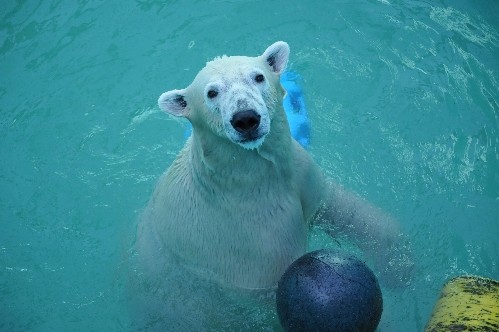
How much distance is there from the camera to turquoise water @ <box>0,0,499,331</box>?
6.66 meters

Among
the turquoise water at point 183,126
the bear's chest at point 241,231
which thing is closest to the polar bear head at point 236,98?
the bear's chest at point 241,231

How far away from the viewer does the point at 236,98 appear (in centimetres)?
418

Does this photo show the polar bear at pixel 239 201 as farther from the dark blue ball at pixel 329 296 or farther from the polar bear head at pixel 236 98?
the dark blue ball at pixel 329 296

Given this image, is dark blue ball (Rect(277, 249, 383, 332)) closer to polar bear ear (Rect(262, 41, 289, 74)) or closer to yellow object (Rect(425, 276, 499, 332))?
yellow object (Rect(425, 276, 499, 332))

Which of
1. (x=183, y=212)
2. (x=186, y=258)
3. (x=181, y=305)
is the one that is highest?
(x=183, y=212)

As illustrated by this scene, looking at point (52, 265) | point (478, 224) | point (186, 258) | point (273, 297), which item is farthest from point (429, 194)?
point (52, 265)

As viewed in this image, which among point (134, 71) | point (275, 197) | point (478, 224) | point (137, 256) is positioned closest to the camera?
point (275, 197)

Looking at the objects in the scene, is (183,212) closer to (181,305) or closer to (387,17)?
(181,305)

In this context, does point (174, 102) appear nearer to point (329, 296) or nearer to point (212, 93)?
point (212, 93)

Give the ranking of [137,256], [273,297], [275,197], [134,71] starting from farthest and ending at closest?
[134,71] < [137,256] < [273,297] < [275,197]

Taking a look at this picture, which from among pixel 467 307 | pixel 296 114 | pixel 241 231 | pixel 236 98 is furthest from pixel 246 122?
pixel 296 114

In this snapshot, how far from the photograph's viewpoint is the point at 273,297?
5.41 metres

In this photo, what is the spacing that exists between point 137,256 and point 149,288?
35 centimetres

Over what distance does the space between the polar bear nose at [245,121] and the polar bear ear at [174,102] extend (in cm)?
90
